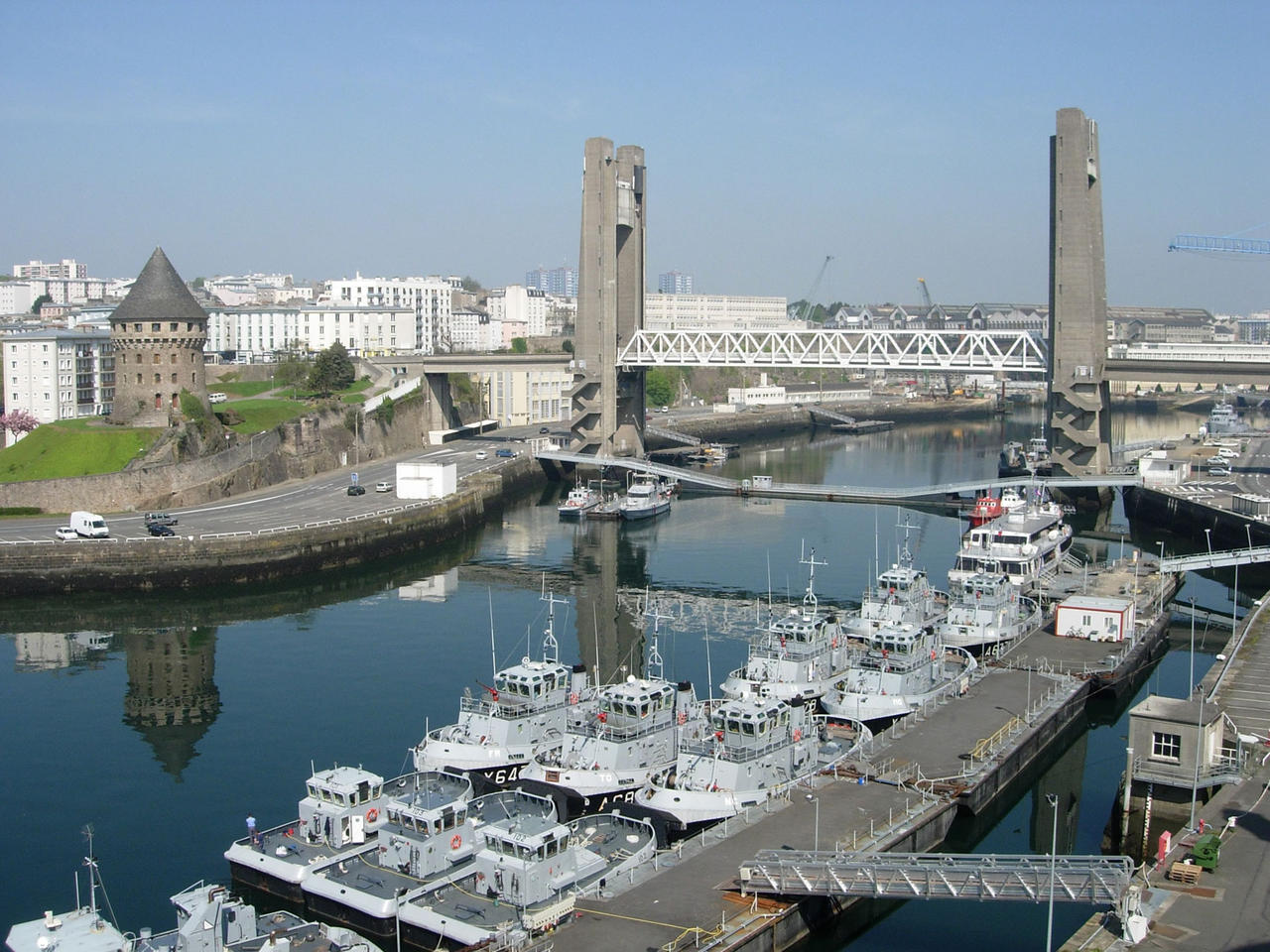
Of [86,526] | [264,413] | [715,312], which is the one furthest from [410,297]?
[86,526]

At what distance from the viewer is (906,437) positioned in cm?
10481

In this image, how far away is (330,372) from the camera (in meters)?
74.9

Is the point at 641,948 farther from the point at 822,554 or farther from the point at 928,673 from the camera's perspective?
the point at 822,554

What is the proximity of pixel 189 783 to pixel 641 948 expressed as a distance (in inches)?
501

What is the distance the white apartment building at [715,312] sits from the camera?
559 feet

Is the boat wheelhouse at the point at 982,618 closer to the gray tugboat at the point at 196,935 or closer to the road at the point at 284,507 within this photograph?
the gray tugboat at the point at 196,935

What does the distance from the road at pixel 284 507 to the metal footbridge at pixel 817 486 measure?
4936 millimetres

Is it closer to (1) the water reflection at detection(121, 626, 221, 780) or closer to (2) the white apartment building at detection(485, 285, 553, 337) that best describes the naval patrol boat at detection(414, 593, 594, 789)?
(1) the water reflection at detection(121, 626, 221, 780)

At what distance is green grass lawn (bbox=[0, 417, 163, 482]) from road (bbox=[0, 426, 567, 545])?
123 inches

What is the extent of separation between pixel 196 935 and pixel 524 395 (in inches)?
2945

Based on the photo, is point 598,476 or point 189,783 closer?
point 189,783

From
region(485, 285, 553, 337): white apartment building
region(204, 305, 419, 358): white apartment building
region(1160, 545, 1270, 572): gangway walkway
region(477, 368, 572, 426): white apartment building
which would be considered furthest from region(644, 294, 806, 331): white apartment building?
region(1160, 545, 1270, 572): gangway walkway

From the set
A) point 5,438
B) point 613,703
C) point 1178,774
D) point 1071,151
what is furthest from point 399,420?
point 1178,774

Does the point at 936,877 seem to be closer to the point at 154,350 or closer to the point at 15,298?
the point at 154,350
